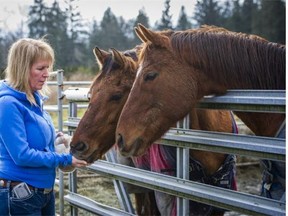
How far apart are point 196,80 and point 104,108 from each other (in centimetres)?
76

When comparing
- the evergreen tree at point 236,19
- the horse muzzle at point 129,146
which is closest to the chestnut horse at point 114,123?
the horse muzzle at point 129,146

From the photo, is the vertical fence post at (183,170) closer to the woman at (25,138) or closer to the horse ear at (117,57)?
the woman at (25,138)

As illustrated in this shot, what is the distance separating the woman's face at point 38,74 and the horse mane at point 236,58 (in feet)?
2.54

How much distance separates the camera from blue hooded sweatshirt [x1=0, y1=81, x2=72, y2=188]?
2186mm

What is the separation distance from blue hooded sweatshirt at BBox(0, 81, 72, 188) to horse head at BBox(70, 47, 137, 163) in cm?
29

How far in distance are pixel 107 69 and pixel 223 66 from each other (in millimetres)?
966

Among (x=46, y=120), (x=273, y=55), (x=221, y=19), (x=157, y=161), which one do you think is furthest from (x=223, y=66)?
Answer: (x=221, y=19)

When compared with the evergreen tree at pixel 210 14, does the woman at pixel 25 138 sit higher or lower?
lower

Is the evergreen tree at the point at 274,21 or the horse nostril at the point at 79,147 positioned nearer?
the horse nostril at the point at 79,147

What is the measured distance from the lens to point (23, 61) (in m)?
2.31

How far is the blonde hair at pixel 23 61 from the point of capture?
231cm

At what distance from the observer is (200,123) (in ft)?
9.08

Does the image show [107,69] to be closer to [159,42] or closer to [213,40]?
[159,42]

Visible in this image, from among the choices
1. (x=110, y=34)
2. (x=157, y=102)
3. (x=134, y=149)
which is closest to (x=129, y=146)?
(x=134, y=149)
